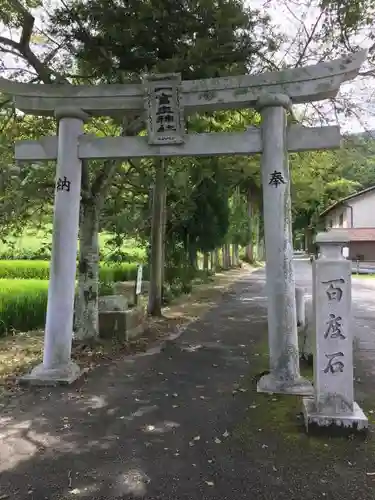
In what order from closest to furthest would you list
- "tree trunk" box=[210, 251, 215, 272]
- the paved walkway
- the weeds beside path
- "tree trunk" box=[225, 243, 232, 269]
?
the paved walkway, the weeds beside path, "tree trunk" box=[210, 251, 215, 272], "tree trunk" box=[225, 243, 232, 269]

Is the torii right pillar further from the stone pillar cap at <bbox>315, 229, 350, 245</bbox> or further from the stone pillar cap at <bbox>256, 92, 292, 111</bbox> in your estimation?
the stone pillar cap at <bbox>315, 229, 350, 245</bbox>

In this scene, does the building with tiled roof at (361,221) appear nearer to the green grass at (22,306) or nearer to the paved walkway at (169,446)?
the green grass at (22,306)

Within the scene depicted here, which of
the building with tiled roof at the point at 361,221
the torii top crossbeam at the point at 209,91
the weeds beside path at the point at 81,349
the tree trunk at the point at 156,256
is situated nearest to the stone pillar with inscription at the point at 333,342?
the torii top crossbeam at the point at 209,91

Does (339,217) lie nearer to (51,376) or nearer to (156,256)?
(156,256)

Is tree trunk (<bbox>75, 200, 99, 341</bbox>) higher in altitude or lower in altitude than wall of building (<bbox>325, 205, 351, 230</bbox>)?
lower

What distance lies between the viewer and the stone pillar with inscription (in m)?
4.42

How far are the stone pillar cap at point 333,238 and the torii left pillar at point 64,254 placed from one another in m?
3.52

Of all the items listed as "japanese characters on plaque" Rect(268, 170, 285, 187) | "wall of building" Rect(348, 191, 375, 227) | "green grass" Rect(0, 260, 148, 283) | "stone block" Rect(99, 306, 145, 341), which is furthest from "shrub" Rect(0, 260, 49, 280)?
"wall of building" Rect(348, 191, 375, 227)

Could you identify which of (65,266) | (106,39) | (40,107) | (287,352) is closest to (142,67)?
(106,39)

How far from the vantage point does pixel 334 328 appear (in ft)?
14.8

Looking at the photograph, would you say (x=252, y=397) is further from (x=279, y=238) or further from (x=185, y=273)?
(x=185, y=273)

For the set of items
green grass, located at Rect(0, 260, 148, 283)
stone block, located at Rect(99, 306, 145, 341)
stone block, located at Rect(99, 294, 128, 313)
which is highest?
green grass, located at Rect(0, 260, 148, 283)

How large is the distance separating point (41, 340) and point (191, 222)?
8731mm

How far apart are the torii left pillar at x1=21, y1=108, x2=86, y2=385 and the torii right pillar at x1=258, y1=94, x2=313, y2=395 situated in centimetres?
265
